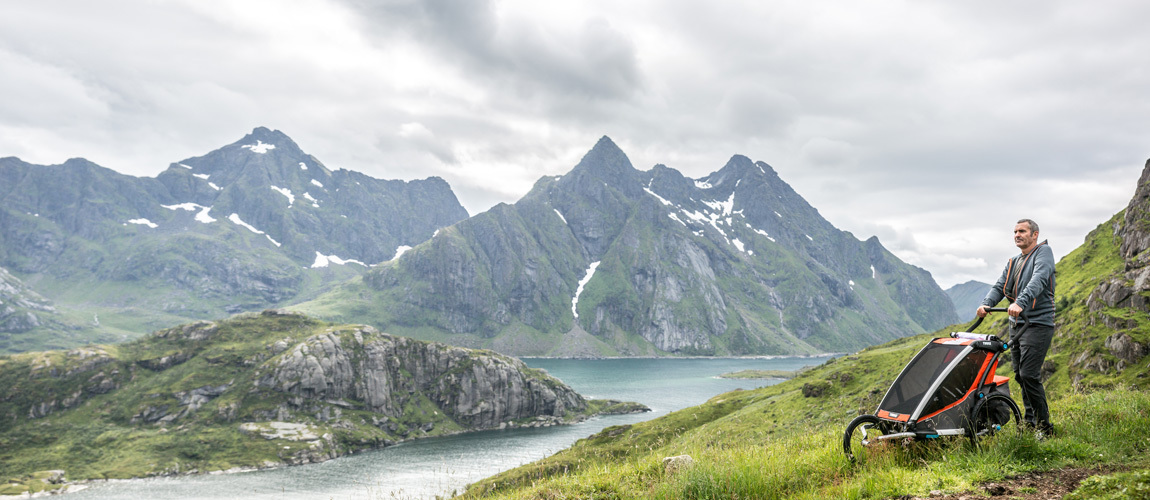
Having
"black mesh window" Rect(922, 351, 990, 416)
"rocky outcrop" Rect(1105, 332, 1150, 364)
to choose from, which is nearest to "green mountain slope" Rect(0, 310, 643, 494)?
"rocky outcrop" Rect(1105, 332, 1150, 364)

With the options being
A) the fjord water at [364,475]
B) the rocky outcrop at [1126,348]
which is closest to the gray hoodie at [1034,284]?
the rocky outcrop at [1126,348]

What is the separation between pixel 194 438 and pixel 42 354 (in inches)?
3129

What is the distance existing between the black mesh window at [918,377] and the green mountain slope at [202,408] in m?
167

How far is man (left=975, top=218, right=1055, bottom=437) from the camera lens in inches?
373

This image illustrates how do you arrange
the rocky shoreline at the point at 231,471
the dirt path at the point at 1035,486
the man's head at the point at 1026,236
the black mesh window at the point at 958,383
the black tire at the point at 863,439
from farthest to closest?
the rocky shoreline at the point at 231,471, the man's head at the point at 1026,236, the black tire at the point at 863,439, the black mesh window at the point at 958,383, the dirt path at the point at 1035,486

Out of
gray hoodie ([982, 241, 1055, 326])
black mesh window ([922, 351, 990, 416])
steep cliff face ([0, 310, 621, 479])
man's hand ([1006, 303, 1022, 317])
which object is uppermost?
gray hoodie ([982, 241, 1055, 326])

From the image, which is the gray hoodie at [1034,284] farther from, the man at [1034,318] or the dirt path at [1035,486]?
the dirt path at [1035,486]

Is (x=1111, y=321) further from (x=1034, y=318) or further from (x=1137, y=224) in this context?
(x=1034, y=318)

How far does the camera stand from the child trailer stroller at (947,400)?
345 inches

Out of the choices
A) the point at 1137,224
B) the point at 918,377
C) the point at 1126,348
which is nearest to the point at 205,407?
the point at 918,377

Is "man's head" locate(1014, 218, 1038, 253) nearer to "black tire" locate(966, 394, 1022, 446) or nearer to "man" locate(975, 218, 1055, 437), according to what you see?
"man" locate(975, 218, 1055, 437)

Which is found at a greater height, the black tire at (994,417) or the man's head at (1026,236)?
the man's head at (1026,236)

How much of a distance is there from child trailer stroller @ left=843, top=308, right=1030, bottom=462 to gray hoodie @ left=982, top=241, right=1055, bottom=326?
46.5 inches

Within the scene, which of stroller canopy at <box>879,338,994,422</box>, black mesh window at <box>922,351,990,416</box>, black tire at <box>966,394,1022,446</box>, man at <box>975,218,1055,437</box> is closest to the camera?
stroller canopy at <box>879,338,994,422</box>
